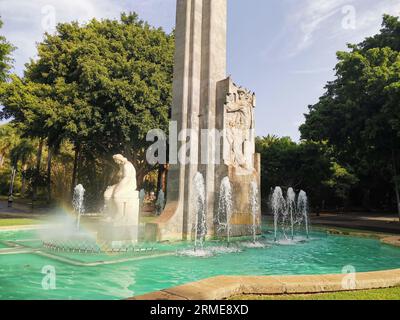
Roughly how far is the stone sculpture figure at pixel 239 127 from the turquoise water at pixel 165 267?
15.5 feet

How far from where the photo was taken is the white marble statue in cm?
1266

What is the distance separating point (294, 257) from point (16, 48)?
20.9 meters

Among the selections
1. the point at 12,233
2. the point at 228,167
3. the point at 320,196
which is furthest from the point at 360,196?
the point at 12,233

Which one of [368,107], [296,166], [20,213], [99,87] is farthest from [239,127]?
[296,166]

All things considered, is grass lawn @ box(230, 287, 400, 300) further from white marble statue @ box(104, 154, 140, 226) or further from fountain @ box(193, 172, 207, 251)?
fountain @ box(193, 172, 207, 251)

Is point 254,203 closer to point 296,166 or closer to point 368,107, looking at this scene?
point 368,107

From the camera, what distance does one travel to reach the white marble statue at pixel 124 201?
498 inches

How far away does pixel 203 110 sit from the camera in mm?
15680

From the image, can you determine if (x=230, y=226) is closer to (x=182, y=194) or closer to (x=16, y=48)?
(x=182, y=194)

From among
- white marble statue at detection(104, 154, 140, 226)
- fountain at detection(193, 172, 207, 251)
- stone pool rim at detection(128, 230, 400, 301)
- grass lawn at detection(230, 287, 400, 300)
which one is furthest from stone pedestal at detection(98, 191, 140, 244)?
grass lawn at detection(230, 287, 400, 300)

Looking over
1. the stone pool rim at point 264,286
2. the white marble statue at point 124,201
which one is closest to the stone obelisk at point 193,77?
the white marble statue at point 124,201

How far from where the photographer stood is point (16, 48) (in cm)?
2088

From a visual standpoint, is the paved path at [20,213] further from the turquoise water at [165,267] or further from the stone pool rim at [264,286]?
the stone pool rim at [264,286]

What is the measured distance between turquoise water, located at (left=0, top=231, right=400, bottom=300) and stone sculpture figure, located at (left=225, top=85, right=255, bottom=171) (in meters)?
4.71
